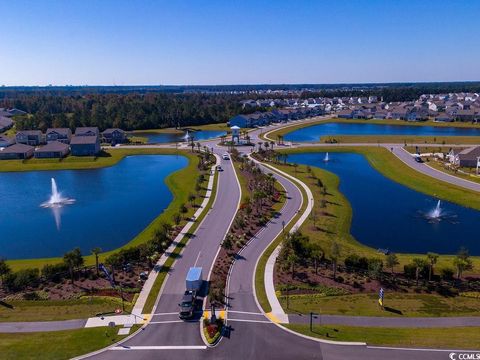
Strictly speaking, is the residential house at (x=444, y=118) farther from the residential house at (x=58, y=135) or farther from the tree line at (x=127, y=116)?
the residential house at (x=58, y=135)

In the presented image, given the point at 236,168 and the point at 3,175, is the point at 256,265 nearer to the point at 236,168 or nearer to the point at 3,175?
the point at 236,168

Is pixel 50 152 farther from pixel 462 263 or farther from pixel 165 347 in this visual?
pixel 462 263

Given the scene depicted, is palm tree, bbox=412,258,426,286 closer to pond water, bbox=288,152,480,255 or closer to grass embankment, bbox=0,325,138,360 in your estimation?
pond water, bbox=288,152,480,255

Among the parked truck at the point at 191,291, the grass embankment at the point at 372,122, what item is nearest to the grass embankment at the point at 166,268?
the parked truck at the point at 191,291

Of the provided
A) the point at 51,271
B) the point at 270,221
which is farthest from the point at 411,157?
the point at 51,271

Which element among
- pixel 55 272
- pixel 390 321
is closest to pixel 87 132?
pixel 55 272

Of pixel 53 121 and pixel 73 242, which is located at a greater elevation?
pixel 53 121

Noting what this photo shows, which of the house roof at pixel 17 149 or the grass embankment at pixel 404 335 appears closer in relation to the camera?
the grass embankment at pixel 404 335
